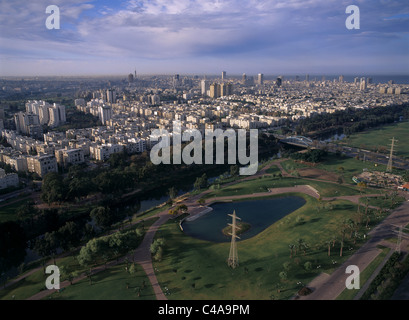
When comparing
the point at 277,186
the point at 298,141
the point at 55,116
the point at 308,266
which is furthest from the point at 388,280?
the point at 55,116

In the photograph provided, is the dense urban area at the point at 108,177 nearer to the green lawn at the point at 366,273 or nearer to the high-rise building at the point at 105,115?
the high-rise building at the point at 105,115

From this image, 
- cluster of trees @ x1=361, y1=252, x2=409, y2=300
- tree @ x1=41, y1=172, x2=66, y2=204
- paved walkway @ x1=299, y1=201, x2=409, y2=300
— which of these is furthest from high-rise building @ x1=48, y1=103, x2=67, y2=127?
cluster of trees @ x1=361, y1=252, x2=409, y2=300

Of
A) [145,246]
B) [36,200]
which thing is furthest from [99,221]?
[36,200]

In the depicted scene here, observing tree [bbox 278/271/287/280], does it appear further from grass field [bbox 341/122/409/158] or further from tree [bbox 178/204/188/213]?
grass field [bbox 341/122/409/158]

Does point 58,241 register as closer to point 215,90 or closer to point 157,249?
point 157,249

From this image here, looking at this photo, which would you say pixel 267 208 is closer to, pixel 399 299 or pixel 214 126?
pixel 399 299

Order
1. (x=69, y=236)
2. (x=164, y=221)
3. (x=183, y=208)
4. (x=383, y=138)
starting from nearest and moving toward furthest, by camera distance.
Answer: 1. (x=69, y=236)
2. (x=164, y=221)
3. (x=183, y=208)
4. (x=383, y=138)
